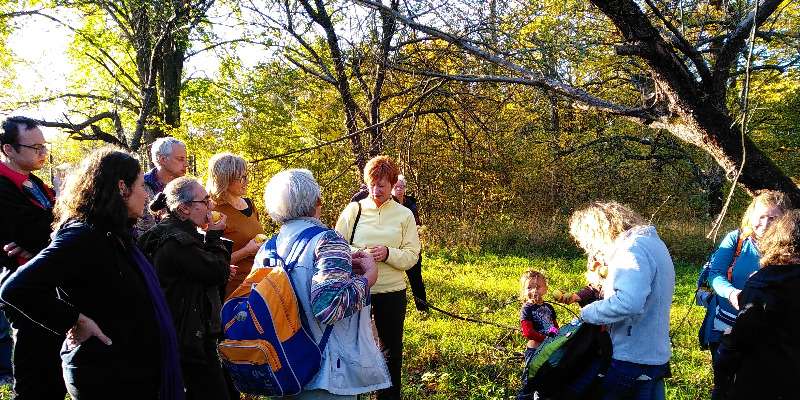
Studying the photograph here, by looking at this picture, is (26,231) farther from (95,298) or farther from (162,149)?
(95,298)

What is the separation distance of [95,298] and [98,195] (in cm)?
39

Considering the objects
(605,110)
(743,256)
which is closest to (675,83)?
(605,110)

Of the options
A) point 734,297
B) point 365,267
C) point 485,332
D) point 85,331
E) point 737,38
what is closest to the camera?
point 85,331

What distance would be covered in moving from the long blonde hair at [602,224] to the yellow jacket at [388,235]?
3.85 feet

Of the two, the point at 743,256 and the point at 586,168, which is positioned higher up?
the point at 586,168

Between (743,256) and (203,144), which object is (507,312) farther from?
(203,144)

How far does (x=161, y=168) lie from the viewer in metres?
3.67

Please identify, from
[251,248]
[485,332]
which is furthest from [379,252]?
[485,332]

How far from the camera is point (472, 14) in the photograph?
4.59 metres

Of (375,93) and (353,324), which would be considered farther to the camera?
(375,93)

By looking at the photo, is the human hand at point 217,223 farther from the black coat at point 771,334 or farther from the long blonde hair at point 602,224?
the black coat at point 771,334

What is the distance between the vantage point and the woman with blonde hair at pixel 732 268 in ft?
10.1

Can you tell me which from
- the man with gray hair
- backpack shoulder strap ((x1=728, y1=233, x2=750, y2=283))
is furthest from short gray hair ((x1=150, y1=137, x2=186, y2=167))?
backpack shoulder strap ((x1=728, y1=233, x2=750, y2=283))

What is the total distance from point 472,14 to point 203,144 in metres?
10.0
